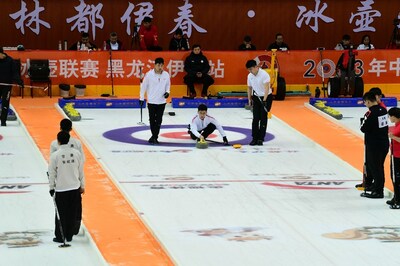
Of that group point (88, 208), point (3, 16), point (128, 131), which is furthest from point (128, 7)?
point (88, 208)

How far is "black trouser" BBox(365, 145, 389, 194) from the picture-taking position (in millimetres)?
18453

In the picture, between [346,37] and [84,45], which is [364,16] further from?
[84,45]

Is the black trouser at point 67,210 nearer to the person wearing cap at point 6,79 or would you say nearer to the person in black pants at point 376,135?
the person in black pants at point 376,135

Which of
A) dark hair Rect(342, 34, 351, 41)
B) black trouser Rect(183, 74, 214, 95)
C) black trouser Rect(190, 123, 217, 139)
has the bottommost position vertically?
black trouser Rect(190, 123, 217, 139)

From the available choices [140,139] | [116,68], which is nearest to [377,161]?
[140,139]

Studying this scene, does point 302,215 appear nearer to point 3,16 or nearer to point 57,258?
point 57,258

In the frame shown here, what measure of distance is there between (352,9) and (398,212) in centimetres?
1988

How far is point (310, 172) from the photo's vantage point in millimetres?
21359

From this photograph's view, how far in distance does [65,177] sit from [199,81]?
1722cm

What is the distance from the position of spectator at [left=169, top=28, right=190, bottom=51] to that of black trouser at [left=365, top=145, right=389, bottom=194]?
50.9 feet

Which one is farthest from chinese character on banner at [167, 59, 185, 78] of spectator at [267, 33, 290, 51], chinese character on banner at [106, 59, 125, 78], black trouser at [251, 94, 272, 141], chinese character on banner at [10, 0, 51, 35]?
black trouser at [251, 94, 272, 141]

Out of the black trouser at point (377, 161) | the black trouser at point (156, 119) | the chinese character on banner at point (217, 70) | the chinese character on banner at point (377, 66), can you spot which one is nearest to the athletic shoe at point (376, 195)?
the black trouser at point (377, 161)

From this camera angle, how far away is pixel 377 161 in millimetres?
18516

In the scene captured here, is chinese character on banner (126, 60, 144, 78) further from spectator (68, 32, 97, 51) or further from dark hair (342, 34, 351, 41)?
dark hair (342, 34, 351, 41)
